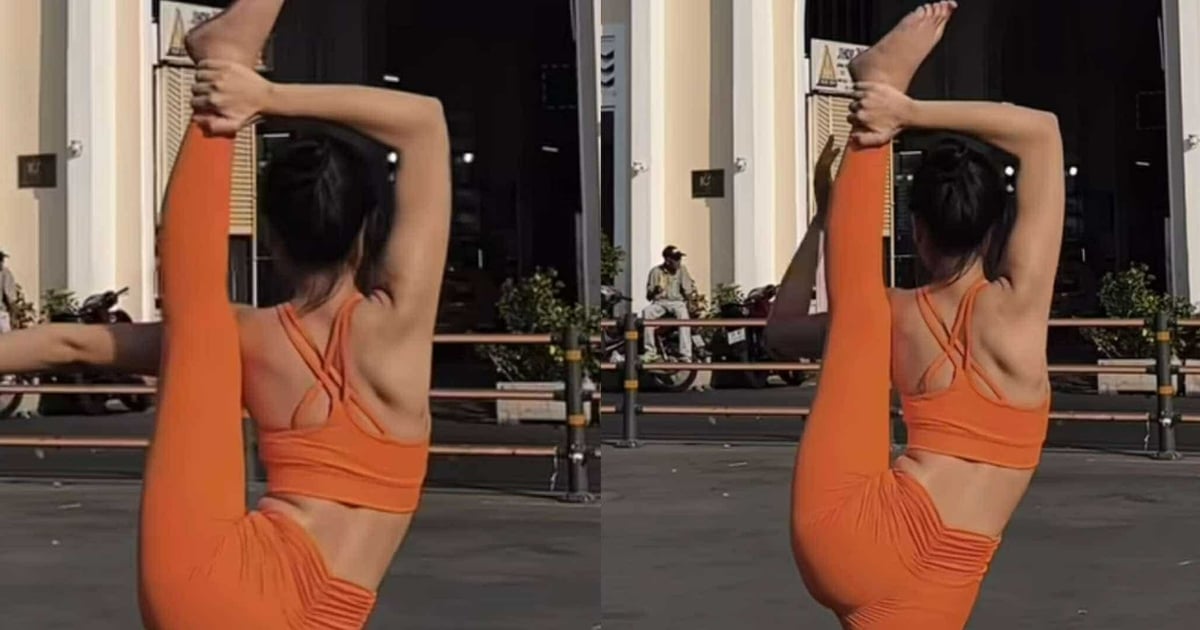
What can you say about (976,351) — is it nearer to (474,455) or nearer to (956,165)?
(956,165)

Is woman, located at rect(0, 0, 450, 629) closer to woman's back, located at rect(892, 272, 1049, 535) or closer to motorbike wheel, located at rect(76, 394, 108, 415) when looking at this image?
motorbike wheel, located at rect(76, 394, 108, 415)

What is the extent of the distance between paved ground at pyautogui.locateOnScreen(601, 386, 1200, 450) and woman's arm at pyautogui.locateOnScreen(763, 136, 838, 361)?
0.18m

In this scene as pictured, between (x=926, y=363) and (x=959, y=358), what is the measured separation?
44 millimetres

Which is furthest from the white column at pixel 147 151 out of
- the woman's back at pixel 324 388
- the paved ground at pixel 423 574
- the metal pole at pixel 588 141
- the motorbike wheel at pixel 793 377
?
the paved ground at pixel 423 574

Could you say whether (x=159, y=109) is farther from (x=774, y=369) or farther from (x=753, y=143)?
(x=774, y=369)

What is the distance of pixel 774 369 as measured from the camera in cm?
316

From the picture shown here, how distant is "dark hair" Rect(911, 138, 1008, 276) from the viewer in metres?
2.40

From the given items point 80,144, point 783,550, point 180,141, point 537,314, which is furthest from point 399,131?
point 783,550

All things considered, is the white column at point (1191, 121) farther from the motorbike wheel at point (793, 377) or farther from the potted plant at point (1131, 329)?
the motorbike wheel at point (793, 377)

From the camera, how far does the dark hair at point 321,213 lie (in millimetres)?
2182

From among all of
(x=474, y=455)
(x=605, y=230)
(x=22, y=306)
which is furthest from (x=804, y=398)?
(x=22, y=306)

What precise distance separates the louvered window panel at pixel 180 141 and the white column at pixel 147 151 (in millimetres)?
19

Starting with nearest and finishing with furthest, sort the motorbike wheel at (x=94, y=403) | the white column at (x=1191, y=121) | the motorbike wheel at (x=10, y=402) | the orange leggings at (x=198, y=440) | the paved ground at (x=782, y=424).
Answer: the orange leggings at (x=198, y=440)
the motorbike wheel at (x=94, y=403)
the motorbike wheel at (x=10, y=402)
the paved ground at (x=782, y=424)
the white column at (x=1191, y=121)

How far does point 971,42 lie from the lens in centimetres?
262
